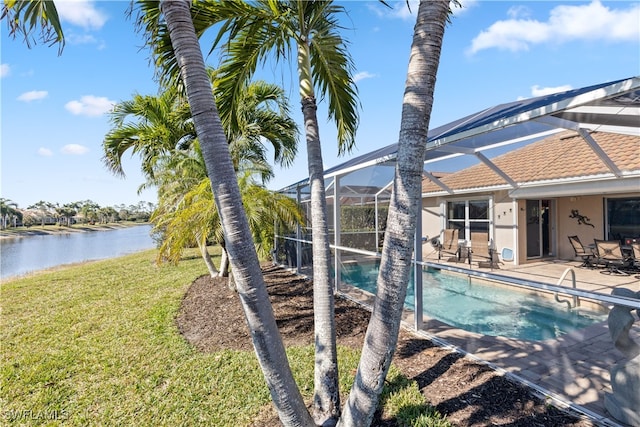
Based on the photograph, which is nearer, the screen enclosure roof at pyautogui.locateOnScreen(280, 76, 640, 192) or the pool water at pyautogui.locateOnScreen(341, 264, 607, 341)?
the screen enclosure roof at pyautogui.locateOnScreen(280, 76, 640, 192)

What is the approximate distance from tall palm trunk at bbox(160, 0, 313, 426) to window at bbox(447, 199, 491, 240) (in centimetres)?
1272

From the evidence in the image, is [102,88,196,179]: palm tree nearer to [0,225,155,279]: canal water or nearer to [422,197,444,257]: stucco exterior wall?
[0,225,155,279]: canal water

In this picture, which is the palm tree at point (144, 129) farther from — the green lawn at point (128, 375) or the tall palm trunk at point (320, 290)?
the tall palm trunk at point (320, 290)

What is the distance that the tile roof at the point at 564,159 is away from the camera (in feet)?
27.0

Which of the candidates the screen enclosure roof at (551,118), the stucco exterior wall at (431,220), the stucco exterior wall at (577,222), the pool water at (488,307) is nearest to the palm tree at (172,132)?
the screen enclosure roof at (551,118)

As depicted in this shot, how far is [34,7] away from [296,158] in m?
9.50

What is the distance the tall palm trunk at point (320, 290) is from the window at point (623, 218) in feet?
40.1

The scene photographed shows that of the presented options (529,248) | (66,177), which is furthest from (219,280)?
(66,177)

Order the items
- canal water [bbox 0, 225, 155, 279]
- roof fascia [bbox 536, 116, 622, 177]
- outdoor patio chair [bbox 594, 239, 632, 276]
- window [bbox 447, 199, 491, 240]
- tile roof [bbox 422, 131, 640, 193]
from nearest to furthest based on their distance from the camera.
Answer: roof fascia [bbox 536, 116, 622, 177] < tile roof [bbox 422, 131, 640, 193] < outdoor patio chair [bbox 594, 239, 632, 276] < window [bbox 447, 199, 491, 240] < canal water [bbox 0, 225, 155, 279]

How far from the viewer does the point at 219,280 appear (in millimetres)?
9352

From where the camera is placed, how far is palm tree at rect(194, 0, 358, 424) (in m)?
2.95

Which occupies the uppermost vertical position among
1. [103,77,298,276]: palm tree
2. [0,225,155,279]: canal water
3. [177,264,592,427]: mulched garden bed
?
[103,77,298,276]: palm tree

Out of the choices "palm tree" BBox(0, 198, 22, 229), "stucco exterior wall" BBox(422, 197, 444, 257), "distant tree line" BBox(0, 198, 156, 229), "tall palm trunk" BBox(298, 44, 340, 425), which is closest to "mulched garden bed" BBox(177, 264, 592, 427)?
"tall palm trunk" BBox(298, 44, 340, 425)

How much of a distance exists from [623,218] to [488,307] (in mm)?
7207
